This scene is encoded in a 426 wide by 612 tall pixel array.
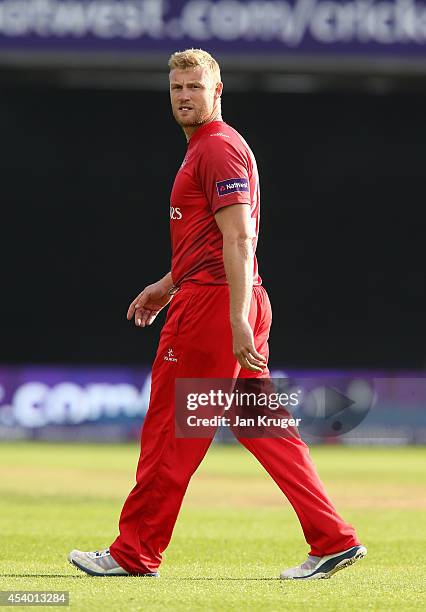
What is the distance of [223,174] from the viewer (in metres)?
5.55

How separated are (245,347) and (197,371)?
0.99 ft

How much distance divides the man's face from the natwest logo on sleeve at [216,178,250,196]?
0.39 m

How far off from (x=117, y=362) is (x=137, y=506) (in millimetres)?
19462

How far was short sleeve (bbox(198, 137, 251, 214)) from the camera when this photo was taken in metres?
5.52

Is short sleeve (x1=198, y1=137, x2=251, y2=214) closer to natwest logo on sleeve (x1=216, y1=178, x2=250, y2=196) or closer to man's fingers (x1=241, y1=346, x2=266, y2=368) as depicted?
natwest logo on sleeve (x1=216, y1=178, x2=250, y2=196)

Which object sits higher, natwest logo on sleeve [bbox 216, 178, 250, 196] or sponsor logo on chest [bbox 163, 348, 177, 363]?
natwest logo on sleeve [bbox 216, 178, 250, 196]

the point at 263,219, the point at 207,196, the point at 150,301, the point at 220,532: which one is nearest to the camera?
the point at 207,196

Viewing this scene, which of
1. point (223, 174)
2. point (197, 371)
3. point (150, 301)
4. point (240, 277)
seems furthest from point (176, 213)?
point (197, 371)

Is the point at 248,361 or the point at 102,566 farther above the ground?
the point at 248,361

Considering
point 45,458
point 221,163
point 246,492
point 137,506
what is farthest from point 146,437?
point 45,458

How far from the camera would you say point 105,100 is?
23.6 meters

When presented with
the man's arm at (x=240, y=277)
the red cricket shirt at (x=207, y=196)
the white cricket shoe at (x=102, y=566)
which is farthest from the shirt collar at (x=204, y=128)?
the white cricket shoe at (x=102, y=566)

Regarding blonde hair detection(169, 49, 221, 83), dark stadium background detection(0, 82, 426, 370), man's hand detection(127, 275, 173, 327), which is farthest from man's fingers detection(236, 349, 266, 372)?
dark stadium background detection(0, 82, 426, 370)

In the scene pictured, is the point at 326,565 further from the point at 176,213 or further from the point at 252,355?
the point at 176,213
